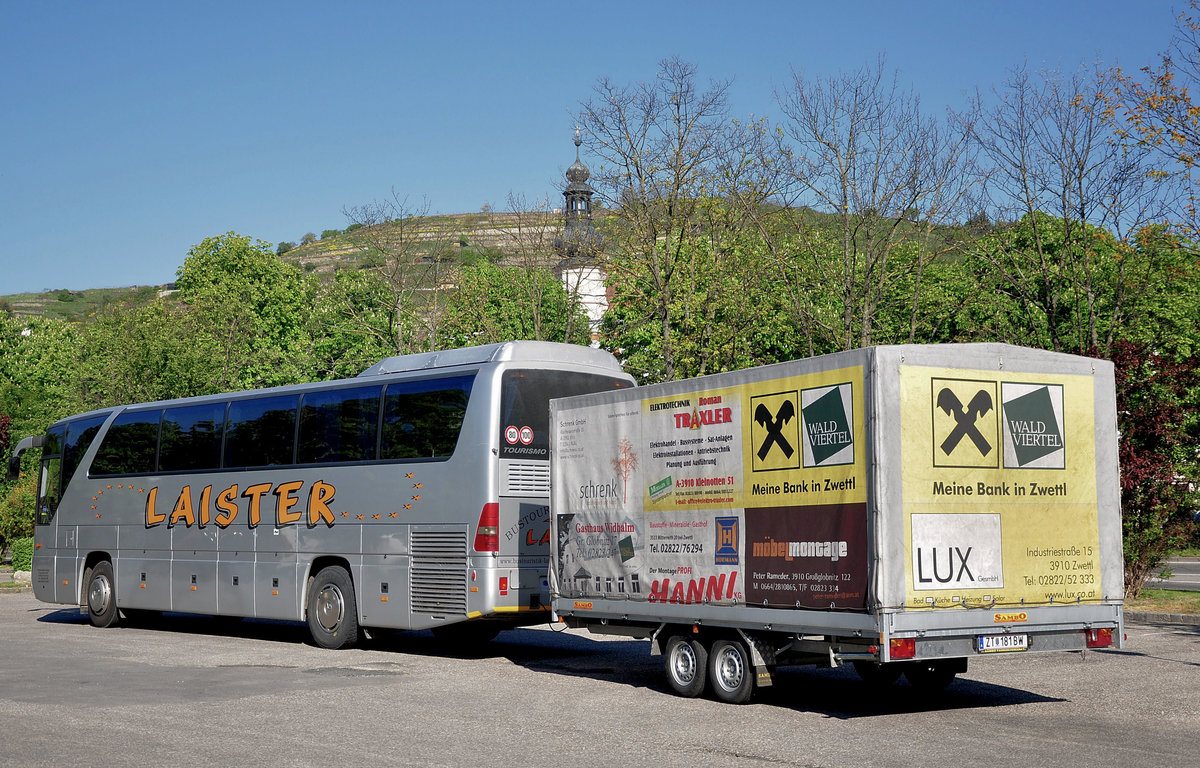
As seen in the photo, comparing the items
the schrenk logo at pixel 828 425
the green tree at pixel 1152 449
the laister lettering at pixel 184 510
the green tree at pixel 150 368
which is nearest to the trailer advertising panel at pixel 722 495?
the schrenk logo at pixel 828 425

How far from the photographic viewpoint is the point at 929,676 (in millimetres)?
12086

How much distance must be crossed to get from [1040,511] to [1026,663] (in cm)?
452

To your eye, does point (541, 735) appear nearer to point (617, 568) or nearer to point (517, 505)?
point (617, 568)

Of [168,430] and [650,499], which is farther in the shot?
[168,430]

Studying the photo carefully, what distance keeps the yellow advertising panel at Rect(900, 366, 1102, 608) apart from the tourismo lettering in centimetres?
Result: 955

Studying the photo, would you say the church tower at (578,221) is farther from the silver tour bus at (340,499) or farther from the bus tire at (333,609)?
the bus tire at (333,609)

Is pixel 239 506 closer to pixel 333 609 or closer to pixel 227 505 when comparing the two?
pixel 227 505

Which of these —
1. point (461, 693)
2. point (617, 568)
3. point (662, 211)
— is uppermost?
point (662, 211)

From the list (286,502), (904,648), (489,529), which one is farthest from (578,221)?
(904,648)

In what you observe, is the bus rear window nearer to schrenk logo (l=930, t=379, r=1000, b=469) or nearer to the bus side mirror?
schrenk logo (l=930, t=379, r=1000, b=469)

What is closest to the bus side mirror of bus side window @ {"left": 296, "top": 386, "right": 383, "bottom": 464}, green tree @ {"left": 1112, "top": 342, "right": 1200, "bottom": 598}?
bus side window @ {"left": 296, "top": 386, "right": 383, "bottom": 464}

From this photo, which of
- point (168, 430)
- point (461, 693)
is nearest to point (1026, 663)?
point (461, 693)

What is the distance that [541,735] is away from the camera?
32.5 ft

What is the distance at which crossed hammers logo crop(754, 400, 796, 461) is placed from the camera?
10914 millimetres
